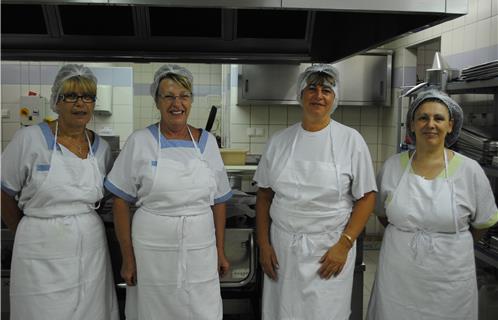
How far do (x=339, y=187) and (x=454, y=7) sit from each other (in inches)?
28.5

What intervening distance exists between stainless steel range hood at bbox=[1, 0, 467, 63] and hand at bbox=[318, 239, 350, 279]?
3.07 feet

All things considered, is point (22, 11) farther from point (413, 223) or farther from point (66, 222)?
point (413, 223)

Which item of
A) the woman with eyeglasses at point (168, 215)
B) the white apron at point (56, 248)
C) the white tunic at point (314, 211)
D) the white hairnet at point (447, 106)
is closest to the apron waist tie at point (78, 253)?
the white apron at point (56, 248)

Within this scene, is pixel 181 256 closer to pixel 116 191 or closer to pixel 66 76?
pixel 116 191

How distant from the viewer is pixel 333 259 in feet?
5.33

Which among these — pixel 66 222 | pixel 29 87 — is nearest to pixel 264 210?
pixel 66 222

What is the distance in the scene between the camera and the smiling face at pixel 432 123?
1648mm

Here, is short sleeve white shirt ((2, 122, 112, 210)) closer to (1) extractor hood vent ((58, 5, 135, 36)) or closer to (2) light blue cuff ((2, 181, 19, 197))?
(2) light blue cuff ((2, 181, 19, 197))

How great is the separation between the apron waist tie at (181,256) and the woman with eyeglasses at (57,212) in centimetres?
30

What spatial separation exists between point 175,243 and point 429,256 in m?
0.89

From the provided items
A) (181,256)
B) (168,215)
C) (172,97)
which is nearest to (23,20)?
(172,97)

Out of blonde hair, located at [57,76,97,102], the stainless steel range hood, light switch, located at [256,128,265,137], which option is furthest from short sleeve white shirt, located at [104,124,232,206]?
light switch, located at [256,128,265,137]

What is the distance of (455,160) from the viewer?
66.7 inches

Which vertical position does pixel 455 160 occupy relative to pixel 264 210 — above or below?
above
